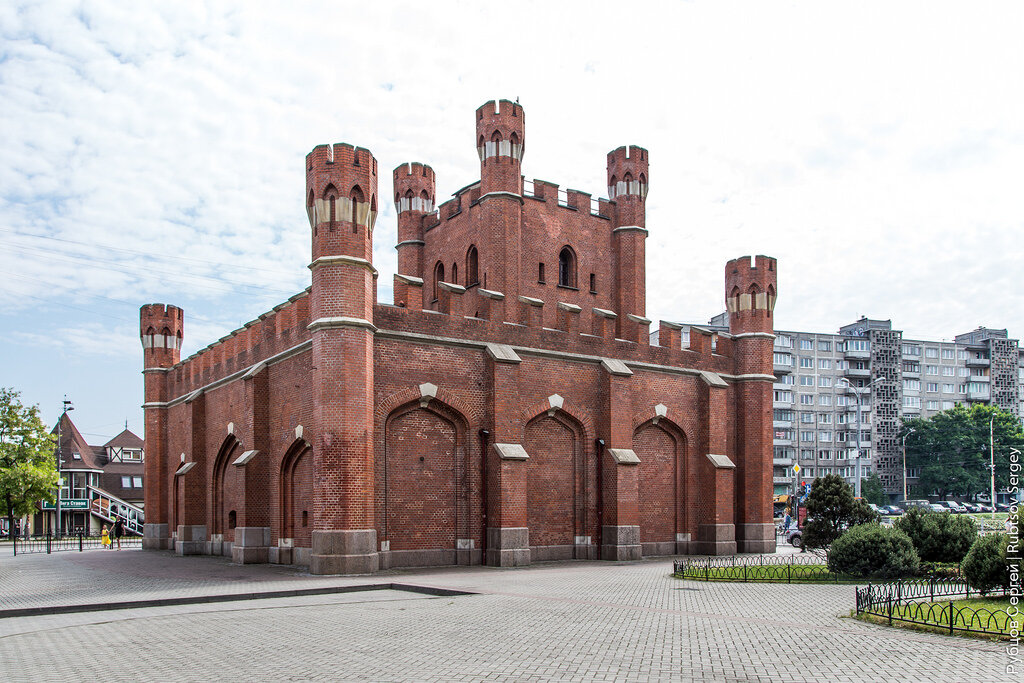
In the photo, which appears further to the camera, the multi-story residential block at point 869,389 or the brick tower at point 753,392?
the multi-story residential block at point 869,389

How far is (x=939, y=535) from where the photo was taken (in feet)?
66.4

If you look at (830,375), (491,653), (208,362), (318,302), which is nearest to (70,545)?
(208,362)

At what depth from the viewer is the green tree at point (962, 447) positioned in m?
84.4

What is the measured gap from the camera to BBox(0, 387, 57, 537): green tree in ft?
122

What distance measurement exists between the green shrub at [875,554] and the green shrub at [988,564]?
3.79 m

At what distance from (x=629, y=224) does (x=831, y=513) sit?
49.1 feet

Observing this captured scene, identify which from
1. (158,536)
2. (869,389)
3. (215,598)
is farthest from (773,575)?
(869,389)

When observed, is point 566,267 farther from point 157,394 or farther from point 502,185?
point 157,394

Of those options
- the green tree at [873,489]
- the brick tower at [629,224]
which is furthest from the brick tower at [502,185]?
the green tree at [873,489]

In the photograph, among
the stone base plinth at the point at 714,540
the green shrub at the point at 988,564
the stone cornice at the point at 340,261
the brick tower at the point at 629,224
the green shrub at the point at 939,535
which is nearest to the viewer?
the green shrub at the point at 988,564

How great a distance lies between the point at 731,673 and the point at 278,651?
6.00 m

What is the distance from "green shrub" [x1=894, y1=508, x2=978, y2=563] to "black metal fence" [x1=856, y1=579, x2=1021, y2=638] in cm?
373

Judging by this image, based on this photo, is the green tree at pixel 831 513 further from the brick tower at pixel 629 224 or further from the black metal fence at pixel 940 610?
the brick tower at pixel 629 224

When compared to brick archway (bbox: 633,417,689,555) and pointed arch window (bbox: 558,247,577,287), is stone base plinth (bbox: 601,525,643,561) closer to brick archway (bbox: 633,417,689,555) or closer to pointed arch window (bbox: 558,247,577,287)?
brick archway (bbox: 633,417,689,555)
